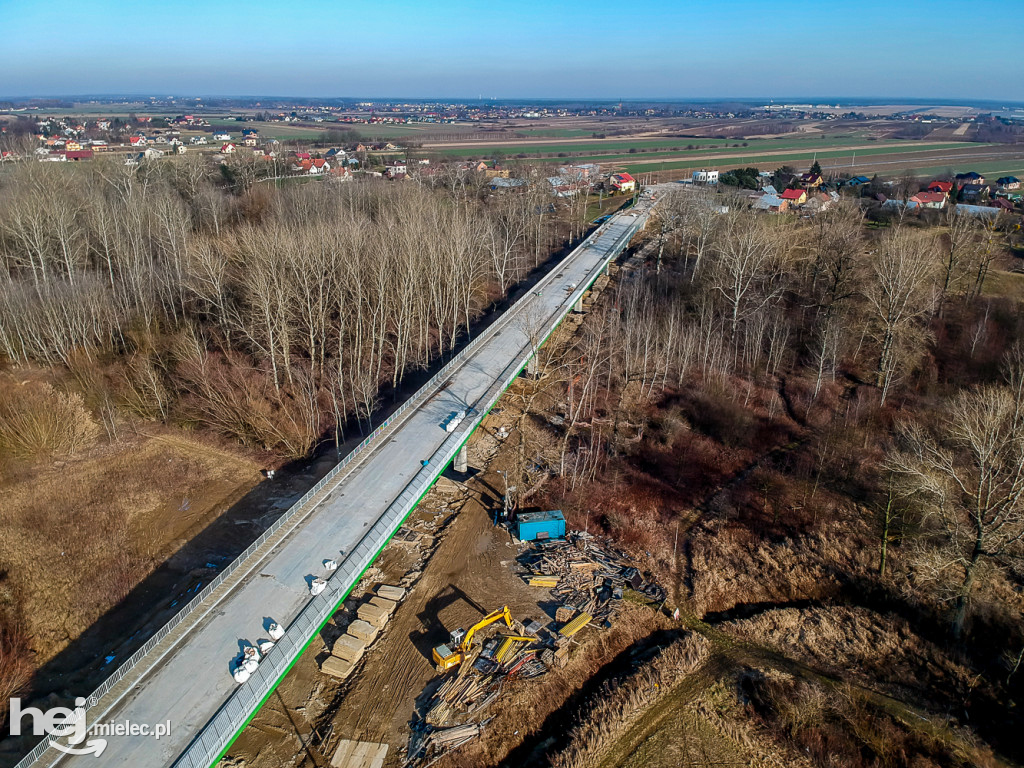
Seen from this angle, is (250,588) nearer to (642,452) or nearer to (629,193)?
(642,452)

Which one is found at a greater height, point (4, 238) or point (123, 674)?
point (4, 238)

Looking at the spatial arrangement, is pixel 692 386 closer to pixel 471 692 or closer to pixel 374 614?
pixel 374 614

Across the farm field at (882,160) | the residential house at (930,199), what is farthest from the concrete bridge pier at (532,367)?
the farm field at (882,160)

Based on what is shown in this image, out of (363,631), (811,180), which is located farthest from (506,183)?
(363,631)

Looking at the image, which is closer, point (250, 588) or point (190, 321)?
point (250, 588)

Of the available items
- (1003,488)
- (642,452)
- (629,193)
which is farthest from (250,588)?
(629,193)

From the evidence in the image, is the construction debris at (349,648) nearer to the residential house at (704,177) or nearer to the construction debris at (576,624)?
the construction debris at (576,624)
